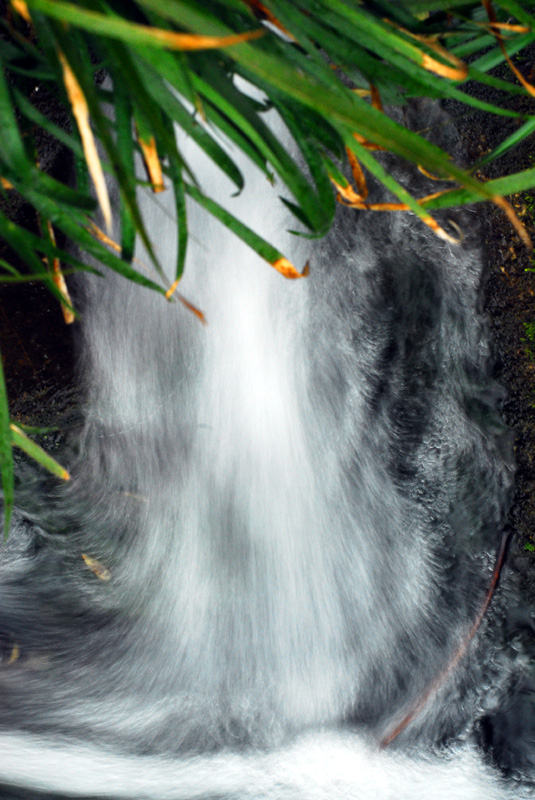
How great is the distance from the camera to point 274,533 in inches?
68.9

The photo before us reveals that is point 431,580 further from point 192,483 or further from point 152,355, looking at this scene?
point 152,355

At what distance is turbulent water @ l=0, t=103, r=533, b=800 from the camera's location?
5.36ft

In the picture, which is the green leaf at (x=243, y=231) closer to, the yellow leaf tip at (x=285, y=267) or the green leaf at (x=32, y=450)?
the yellow leaf tip at (x=285, y=267)

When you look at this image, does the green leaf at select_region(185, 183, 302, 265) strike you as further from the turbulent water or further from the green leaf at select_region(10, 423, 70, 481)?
the turbulent water

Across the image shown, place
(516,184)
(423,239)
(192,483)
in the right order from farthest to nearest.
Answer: (192,483) → (423,239) → (516,184)

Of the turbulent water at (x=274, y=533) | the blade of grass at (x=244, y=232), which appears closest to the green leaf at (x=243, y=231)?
the blade of grass at (x=244, y=232)

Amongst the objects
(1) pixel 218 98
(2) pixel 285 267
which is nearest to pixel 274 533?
(2) pixel 285 267

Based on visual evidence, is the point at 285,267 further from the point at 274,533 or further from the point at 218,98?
the point at 274,533

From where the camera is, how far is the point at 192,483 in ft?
5.90

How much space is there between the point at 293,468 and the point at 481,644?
0.76 meters

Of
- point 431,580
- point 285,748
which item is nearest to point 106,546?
point 285,748

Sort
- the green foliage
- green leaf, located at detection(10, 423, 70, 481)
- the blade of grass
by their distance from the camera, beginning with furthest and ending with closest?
1. green leaf, located at detection(10, 423, 70, 481)
2. the blade of grass
3. the green foliage

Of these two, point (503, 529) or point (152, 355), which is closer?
point (503, 529)

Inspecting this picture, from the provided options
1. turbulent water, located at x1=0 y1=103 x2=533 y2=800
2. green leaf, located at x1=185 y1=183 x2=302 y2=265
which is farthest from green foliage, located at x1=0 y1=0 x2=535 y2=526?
turbulent water, located at x1=0 y1=103 x2=533 y2=800
